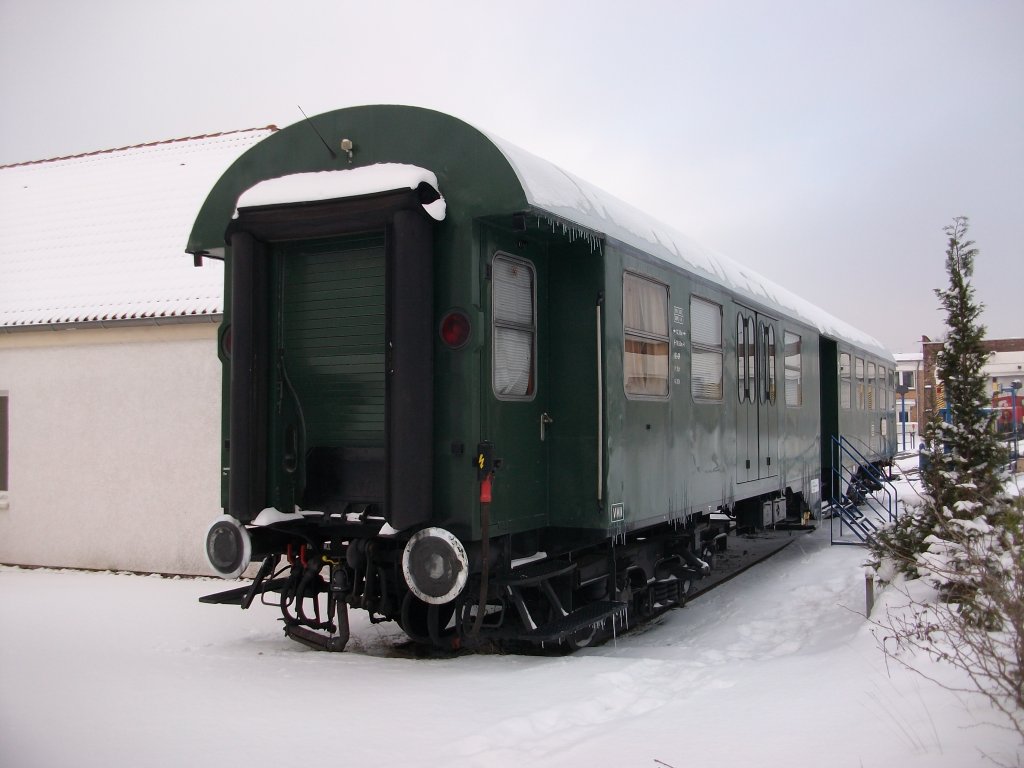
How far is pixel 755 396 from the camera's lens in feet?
30.6

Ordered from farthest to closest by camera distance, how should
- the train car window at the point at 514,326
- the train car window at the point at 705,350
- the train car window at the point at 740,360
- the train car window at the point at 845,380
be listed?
the train car window at the point at 845,380 < the train car window at the point at 740,360 < the train car window at the point at 705,350 < the train car window at the point at 514,326

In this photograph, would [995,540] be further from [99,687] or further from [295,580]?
[99,687]

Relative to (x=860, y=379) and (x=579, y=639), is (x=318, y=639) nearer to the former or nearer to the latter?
(x=579, y=639)

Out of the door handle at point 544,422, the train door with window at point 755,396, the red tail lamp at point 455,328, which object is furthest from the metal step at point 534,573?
the train door with window at point 755,396

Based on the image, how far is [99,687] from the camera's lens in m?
5.10

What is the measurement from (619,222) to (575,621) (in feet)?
9.24

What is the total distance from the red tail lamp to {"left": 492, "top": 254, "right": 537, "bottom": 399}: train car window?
0.24m

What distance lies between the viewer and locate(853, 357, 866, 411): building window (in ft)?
50.7

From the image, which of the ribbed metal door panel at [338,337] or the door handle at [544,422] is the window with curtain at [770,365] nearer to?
the door handle at [544,422]

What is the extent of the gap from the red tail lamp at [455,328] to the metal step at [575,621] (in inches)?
71.6

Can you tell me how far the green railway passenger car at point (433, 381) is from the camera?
5359 mm

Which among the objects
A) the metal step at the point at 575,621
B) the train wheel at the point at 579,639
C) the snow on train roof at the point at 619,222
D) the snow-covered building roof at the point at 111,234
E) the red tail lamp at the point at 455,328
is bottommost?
the train wheel at the point at 579,639

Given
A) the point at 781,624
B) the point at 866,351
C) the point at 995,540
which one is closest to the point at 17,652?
the point at 781,624

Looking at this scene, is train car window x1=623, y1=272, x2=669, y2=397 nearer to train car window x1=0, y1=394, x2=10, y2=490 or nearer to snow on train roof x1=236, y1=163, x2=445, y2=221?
snow on train roof x1=236, y1=163, x2=445, y2=221
